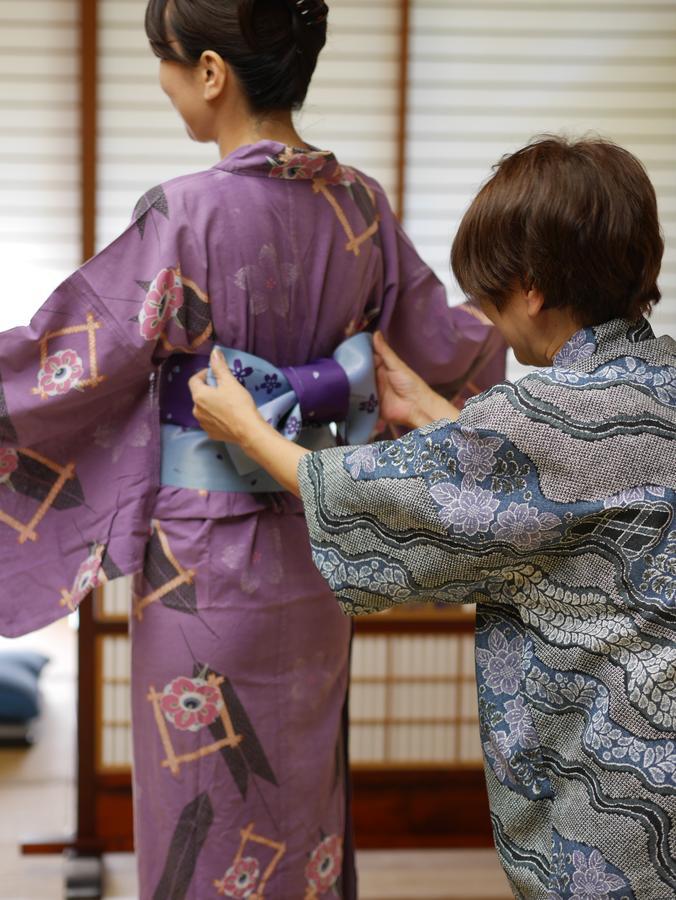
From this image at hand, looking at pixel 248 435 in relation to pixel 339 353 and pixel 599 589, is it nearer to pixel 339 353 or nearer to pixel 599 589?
Answer: pixel 339 353

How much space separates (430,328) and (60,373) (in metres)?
0.65

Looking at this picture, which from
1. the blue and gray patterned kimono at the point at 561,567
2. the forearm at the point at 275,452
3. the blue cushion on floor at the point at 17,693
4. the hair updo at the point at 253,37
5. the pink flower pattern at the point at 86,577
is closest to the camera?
the blue and gray patterned kimono at the point at 561,567

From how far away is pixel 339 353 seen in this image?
1.80 m

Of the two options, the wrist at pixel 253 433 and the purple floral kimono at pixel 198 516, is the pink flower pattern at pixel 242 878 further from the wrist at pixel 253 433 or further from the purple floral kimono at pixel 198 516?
the wrist at pixel 253 433

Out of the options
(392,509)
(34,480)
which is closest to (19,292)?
(34,480)

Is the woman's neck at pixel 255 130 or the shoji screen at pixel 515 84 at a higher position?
the shoji screen at pixel 515 84

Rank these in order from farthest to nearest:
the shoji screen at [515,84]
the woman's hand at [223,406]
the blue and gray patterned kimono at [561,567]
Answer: the shoji screen at [515,84] < the woman's hand at [223,406] < the blue and gray patterned kimono at [561,567]

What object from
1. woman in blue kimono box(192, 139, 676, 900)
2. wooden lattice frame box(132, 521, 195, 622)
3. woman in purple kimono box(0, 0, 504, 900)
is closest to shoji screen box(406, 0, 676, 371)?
woman in purple kimono box(0, 0, 504, 900)

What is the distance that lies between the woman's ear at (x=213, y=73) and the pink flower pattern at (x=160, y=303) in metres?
0.27

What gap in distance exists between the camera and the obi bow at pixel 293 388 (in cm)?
171

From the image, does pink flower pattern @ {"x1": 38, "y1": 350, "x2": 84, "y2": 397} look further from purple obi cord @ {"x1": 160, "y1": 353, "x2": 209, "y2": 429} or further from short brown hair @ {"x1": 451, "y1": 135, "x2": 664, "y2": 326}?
short brown hair @ {"x1": 451, "y1": 135, "x2": 664, "y2": 326}

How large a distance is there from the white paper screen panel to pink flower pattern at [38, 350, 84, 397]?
1.11 meters

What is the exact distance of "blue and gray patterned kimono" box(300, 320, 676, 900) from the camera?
1211 millimetres

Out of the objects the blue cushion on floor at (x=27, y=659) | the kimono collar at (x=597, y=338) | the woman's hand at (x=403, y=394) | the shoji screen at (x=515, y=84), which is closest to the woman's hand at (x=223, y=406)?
the woman's hand at (x=403, y=394)
